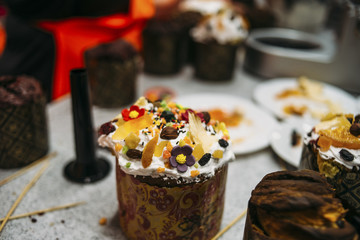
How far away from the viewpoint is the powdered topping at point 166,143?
704 millimetres

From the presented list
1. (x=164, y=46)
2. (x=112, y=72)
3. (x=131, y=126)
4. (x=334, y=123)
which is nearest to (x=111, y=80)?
(x=112, y=72)

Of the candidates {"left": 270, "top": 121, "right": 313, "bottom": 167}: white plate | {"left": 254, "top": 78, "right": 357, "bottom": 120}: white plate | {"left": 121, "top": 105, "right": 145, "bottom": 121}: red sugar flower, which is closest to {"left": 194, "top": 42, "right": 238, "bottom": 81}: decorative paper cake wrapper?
{"left": 254, "top": 78, "right": 357, "bottom": 120}: white plate

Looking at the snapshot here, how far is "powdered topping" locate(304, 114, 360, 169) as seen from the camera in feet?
2.49

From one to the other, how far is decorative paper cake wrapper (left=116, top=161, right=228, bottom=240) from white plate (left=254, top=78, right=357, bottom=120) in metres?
0.78

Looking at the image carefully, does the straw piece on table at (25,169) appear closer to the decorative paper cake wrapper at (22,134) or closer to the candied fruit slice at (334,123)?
the decorative paper cake wrapper at (22,134)

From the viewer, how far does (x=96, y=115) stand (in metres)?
1.46

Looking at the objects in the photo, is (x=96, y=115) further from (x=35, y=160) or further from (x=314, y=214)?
(x=314, y=214)

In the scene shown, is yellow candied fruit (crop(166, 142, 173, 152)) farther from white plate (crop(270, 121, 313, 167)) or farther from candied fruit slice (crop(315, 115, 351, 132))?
white plate (crop(270, 121, 313, 167))

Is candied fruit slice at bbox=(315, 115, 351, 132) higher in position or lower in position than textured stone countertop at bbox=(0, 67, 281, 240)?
higher

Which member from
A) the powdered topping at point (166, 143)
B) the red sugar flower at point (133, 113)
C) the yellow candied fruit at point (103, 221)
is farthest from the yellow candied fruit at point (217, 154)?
the yellow candied fruit at point (103, 221)

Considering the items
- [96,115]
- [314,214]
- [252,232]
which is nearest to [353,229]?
[314,214]

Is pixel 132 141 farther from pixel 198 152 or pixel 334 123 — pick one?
pixel 334 123

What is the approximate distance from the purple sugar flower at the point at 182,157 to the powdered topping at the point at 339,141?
336 mm

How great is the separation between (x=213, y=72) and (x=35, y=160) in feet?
3.50
